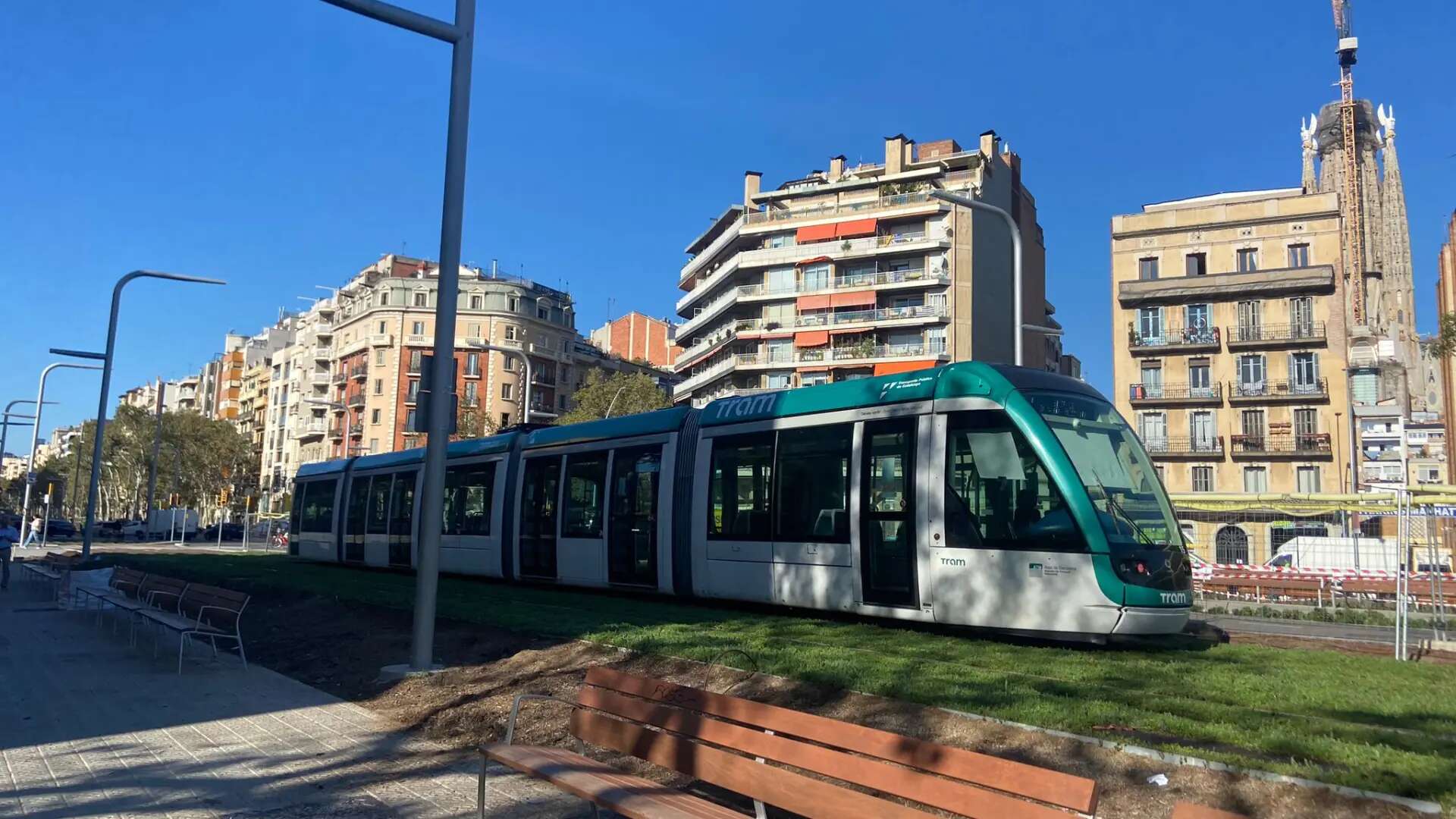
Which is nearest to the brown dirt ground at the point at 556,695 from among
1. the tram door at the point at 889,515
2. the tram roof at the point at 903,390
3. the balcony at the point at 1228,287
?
the tram door at the point at 889,515

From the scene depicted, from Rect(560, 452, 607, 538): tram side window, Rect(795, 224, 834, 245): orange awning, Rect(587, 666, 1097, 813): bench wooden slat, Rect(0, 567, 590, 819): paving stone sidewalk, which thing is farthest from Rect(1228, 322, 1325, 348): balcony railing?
Rect(587, 666, 1097, 813): bench wooden slat

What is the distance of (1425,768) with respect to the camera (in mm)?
4969

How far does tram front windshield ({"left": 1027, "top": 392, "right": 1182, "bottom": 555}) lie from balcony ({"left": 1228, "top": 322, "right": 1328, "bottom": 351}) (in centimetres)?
4726

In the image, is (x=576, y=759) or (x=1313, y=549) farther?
(x=1313, y=549)

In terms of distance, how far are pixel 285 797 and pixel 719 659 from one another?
3612 mm

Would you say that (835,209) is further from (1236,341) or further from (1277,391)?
(1277,391)

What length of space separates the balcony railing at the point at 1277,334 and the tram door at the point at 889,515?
157ft

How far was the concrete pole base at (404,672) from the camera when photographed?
9625 mm

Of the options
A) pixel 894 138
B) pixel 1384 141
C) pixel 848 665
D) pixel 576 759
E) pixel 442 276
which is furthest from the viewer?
pixel 1384 141

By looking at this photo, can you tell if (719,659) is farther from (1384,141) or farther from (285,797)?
(1384,141)

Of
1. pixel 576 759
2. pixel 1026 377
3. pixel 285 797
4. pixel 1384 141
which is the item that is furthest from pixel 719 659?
pixel 1384 141

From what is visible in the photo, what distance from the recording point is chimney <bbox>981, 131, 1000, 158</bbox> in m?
69.3

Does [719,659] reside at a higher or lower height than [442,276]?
lower

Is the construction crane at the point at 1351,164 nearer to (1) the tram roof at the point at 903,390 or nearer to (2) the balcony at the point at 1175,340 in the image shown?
(2) the balcony at the point at 1175,340
